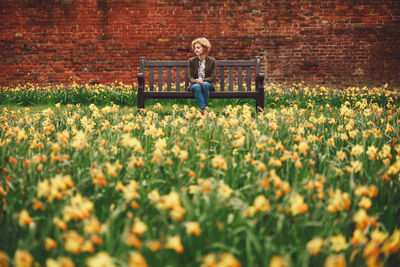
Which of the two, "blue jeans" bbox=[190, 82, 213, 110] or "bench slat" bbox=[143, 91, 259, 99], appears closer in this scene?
"blue jeans" bbox=[190, 82, 213, 110]

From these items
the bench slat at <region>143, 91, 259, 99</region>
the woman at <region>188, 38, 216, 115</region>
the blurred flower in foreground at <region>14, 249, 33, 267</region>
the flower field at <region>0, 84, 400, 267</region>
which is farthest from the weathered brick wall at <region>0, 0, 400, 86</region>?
the blurred flower in foreground at <region>14, 249, 33, 267</region>

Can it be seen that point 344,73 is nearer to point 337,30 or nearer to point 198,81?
point 337,30

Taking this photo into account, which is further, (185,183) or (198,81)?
(198,81)

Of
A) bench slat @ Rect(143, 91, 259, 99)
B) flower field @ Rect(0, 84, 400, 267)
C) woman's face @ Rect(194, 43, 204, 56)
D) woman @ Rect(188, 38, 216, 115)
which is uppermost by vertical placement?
woman's face @ Rect(194, 43, 204, 56)

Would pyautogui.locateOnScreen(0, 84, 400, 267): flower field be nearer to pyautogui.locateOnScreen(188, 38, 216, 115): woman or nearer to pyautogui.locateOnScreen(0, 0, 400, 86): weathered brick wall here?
pyautogui.locateOnScreen(188, 38, 216, 115): woman

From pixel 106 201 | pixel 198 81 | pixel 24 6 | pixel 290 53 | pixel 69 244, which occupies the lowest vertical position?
pixel 106 201

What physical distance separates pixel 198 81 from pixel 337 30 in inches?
200

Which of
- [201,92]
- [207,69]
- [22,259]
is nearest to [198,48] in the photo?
[207,69]

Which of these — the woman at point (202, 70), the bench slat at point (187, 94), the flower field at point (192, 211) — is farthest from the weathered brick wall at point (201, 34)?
the flower field at point (192, 211)

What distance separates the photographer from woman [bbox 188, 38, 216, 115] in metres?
4.71

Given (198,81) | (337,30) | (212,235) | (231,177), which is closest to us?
(212,235)

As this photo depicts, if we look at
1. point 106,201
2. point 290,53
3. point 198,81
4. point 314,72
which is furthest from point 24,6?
point 106,201

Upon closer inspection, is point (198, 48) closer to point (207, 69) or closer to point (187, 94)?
point (207, 69)

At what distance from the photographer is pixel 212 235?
4.36 ft
